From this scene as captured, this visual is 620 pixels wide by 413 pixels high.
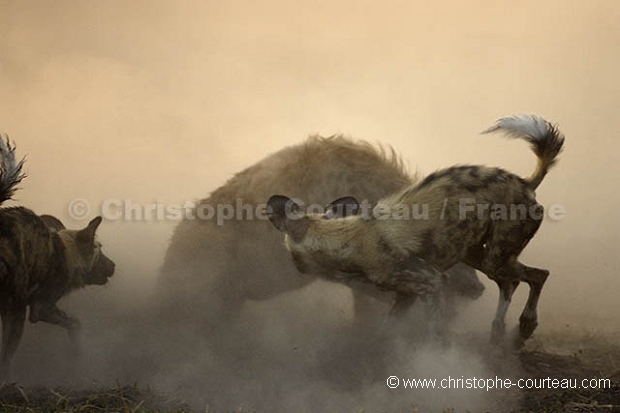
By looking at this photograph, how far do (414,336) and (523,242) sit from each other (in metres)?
1.13

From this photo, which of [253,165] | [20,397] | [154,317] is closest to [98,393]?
[20,397]

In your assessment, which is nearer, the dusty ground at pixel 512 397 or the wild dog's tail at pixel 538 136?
the dusty ground at pixel 512 397

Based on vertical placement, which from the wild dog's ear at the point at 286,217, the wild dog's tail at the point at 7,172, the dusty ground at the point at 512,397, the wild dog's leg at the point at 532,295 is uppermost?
the wild dog's tail at the point at 7,172

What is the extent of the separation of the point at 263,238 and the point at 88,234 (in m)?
1.64

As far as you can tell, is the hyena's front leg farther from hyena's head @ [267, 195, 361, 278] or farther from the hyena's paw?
the hyena's paw

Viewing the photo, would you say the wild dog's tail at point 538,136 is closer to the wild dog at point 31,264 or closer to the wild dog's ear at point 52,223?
the wild dog at point 31,264

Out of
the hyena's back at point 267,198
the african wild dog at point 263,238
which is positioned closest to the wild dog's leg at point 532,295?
the african wild dog at point 263,238

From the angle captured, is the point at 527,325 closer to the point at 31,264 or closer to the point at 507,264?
the point at 507,264

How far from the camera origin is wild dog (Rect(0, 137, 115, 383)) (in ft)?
19.6

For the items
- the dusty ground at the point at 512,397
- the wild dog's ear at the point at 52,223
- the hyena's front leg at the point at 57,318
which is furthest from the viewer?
the wild dog's ear at the point at 52,223

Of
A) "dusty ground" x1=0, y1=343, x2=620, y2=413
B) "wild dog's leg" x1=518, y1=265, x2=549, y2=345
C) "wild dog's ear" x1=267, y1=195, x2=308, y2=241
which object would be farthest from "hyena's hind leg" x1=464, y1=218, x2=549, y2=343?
"wild dog's ear" x1=267, y1=195, x2=308, y2=241

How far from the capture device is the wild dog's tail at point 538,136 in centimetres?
594

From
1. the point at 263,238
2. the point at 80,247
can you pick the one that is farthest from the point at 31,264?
the point at 263,238

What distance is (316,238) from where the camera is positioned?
5559mm
